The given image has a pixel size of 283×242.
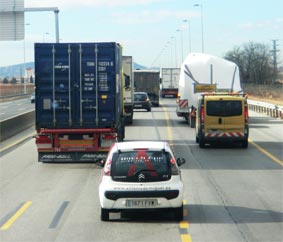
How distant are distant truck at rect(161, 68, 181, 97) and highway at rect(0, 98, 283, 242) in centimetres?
5664

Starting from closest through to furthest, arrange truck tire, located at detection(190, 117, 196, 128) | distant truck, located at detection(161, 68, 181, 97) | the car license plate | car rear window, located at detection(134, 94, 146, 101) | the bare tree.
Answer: the car license plate < truck tire, located at detection(190, 117, 196, 128) < car rear window, located at detection(134, 94, 146, 101) < distant truck, located at detection(161, 68, 181, 97) < the bare tree

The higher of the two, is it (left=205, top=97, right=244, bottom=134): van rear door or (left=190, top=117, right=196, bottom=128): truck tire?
(left=205, top=97, right=244, bottom=134): van rear door

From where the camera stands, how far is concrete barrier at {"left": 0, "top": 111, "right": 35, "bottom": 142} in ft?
93.1

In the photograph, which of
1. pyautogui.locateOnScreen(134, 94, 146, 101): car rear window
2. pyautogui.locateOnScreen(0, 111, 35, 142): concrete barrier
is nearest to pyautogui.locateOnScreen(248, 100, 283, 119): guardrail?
pyautogui.locateOnScreen(134, 94, 146, 101): car rear window

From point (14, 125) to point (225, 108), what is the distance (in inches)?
450

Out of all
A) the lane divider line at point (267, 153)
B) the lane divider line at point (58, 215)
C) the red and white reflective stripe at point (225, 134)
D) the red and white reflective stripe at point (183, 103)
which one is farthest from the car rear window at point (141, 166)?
the red and white reflective stripe at point (183, 103)

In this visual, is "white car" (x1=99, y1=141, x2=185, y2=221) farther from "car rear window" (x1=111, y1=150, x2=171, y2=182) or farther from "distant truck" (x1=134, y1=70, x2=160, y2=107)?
"distant truck" (x1=134, y1=70, x2=160, y2=107)

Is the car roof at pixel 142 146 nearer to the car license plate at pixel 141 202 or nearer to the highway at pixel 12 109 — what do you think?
the car license plate at pixel 141 202

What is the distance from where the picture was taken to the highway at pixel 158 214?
10.1m

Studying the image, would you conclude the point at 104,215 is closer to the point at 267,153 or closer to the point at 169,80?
the point at 267,153

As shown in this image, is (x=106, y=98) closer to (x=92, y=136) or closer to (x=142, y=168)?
(x=92, y=136)

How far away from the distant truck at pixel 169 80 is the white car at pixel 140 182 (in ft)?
224

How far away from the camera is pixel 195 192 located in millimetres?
14305

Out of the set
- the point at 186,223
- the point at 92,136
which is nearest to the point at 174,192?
the point at 186,223
